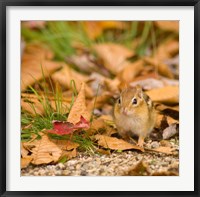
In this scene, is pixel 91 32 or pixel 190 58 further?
pixel 91 32

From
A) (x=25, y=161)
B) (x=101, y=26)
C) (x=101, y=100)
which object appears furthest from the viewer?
(x=101, y=26)

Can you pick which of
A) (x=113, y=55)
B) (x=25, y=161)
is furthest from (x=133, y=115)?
(x=113, y=55)

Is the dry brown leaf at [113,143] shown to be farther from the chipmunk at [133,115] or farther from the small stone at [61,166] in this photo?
the small stone at [61,166]

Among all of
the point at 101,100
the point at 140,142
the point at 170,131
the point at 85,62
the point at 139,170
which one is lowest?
the point at 139,170

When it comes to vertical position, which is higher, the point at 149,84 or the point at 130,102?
the point at 149,84

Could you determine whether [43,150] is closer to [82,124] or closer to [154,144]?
[82,124]

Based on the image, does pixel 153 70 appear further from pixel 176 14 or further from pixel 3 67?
pixel 3 67

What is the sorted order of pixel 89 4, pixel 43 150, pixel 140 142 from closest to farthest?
pixel 89 4 < pixel 43 150 < pixel 140 142

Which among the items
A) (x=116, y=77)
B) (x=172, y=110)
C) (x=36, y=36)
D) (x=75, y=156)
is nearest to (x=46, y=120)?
(x=75, y=156)
